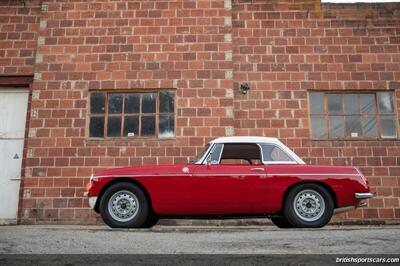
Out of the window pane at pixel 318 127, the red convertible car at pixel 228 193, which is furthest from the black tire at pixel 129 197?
the window pane at pixel 318 127

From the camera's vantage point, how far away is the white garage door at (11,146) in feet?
33.9

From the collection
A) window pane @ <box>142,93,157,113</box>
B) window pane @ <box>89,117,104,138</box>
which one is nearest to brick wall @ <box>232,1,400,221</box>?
window pane @ <box>142,93,157,113</box>

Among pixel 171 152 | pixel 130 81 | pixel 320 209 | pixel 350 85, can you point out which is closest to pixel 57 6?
pixel 130 81

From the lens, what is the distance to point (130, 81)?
10.3 metres

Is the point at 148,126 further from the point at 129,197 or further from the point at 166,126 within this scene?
the point at 129,197

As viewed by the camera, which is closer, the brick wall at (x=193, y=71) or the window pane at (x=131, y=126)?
the brick wall at (x=193, y=71)

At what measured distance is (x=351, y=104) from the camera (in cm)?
1046

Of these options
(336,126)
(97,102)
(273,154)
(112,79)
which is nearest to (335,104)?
(336,126)

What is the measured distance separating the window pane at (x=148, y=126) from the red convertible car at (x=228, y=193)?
333 centimetres

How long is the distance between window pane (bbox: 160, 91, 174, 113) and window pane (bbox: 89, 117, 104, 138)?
1.38 m

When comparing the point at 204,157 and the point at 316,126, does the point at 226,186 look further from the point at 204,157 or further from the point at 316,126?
the point at 316,126

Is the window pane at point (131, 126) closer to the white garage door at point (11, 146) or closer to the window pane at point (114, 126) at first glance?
the window pane at point (114, 126)

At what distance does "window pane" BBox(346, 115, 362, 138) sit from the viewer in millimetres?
10227

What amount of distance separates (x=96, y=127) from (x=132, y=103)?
96cm
